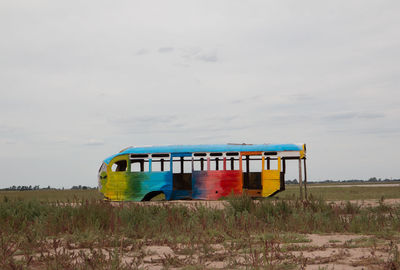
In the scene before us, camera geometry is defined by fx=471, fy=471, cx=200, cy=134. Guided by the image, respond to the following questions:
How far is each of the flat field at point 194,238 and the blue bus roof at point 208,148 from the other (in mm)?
6809

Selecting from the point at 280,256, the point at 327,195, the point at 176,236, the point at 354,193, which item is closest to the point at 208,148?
the point at 327,195

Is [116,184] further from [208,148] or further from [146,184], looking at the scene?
[208,148]

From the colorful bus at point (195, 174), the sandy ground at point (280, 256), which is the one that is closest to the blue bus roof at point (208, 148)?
the colorful bus at point (195, 174)

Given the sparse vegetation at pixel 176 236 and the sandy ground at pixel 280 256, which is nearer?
the sandy ground at pixel 280 256

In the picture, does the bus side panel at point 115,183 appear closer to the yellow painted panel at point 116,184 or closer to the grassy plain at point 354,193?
the yellow painted panel at point 116,184

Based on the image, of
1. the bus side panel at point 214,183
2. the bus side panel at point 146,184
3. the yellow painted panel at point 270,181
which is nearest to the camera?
the yellow painted panel at point 270,181

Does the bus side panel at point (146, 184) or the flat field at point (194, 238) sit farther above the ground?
the bus side panel at point (146, 184)

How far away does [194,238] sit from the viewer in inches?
348

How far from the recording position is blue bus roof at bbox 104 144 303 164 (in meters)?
20.8

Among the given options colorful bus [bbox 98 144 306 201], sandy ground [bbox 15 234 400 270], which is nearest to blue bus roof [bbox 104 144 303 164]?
colorful bus [bbox 98 144 306 201]

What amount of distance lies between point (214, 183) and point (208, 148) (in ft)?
5.30

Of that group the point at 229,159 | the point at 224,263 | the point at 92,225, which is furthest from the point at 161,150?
the point at 224,263

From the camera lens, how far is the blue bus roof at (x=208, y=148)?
20.8 meters

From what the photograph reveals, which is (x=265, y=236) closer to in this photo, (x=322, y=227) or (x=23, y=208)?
(x=322, y=227)
